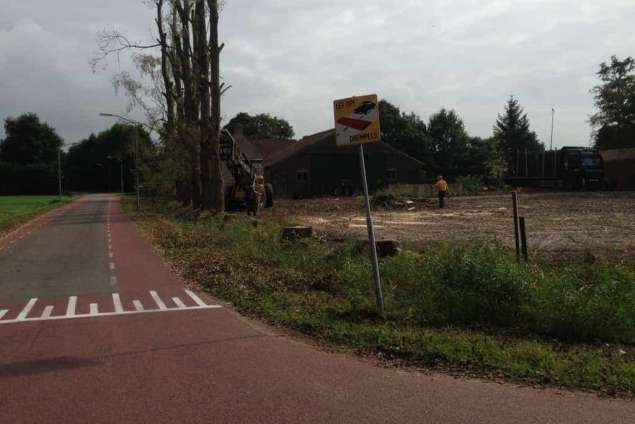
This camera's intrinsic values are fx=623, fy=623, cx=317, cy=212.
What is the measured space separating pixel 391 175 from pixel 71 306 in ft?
183

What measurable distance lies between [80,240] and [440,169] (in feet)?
221

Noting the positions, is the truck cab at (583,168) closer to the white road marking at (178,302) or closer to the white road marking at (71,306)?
the white road marking at (178,302)

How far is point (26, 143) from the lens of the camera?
132 metres

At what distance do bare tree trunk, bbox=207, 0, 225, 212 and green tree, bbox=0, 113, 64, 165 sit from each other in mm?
113083

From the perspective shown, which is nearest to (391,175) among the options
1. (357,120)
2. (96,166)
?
(357,120)

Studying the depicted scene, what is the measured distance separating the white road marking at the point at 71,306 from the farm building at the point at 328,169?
46.4 metres

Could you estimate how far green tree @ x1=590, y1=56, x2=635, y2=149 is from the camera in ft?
237

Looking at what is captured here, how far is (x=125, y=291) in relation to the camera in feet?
39.1

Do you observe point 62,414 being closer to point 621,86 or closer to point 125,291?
point 125,291

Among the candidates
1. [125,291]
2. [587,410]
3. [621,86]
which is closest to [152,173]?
[125,291]

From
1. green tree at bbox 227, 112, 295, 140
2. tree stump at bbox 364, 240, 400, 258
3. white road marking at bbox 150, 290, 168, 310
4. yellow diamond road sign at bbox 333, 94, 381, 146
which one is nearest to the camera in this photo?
yellow diamond road sign at bbox 333, 94, 381, 146

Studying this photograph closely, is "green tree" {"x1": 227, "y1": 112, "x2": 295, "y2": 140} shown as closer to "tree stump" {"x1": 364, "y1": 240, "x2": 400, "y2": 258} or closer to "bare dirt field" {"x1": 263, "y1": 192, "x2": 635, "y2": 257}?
"bare dirt field" {"x1": 263, "y1": 192, "x2": 635, "y2": 257}

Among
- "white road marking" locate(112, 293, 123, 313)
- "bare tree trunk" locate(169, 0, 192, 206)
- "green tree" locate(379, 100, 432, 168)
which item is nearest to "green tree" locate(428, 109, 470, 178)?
"green tree" locate(379, 100, 432, 168)

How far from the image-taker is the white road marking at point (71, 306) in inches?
387
